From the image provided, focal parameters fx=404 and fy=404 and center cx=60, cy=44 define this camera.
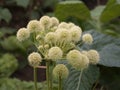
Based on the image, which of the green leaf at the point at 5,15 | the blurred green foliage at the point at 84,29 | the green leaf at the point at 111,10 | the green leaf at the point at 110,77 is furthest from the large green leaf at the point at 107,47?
the green leaf at the point at 5,15

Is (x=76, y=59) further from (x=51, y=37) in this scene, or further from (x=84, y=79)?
(x=84, y=79)

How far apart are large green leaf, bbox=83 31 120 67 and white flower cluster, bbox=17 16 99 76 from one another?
0.79ft

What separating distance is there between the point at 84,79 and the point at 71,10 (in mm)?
507

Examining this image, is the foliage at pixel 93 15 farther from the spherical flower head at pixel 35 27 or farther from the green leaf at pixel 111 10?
the spherical flower head at pixel 35 27

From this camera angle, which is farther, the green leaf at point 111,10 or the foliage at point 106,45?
the green leaf at point 111,10

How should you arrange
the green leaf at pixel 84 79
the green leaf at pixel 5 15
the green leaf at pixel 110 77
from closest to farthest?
the green leaf at pixel 84 79 → the green leaf at pixel 110 77 → the green leaf at pixel 5 15

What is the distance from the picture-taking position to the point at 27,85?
162 cm

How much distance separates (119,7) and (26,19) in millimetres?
1180

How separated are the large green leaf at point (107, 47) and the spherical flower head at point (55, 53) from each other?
349 mm

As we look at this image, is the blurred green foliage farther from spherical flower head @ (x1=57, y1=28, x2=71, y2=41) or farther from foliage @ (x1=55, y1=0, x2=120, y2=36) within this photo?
spherical flower head @ (x1=57, y1=28, x2=71, y2=41)

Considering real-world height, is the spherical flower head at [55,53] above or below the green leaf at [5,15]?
below

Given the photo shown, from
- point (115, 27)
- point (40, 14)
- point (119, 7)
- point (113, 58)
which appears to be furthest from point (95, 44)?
point (40, 14)

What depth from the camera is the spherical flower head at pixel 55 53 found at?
966mm

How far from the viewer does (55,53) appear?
38.0 inches
